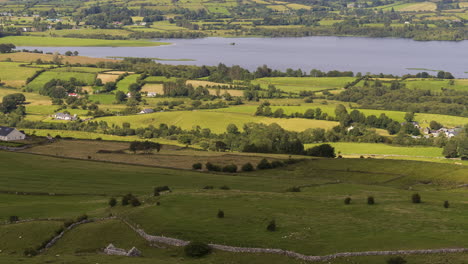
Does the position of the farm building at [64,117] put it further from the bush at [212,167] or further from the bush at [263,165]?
the bush at [263,165]

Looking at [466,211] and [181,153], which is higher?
[466,211]

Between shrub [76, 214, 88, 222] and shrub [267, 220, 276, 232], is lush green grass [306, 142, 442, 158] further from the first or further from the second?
shrub [267, 220, 276, 232]

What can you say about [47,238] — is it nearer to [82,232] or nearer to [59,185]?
[82,232]

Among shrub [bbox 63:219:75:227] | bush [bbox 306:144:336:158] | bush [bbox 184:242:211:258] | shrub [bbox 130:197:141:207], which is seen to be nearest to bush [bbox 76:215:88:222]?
shrub [bbox 63:219:75:227]

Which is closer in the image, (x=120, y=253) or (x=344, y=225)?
(x=120, y=253)

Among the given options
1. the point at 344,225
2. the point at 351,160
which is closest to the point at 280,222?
the point at 344,225

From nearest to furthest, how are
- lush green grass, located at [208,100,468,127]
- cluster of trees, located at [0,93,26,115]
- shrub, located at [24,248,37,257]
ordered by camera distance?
shrub, located at [24,248,37,257]
lush green grass, located at [208,100,468,127]
cluster of trees, located at [0,93,26,115]

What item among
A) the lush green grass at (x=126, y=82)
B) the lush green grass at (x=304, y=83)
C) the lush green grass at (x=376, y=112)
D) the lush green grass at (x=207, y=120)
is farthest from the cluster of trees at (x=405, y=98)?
the lush green grass at (x=126, y=82)
